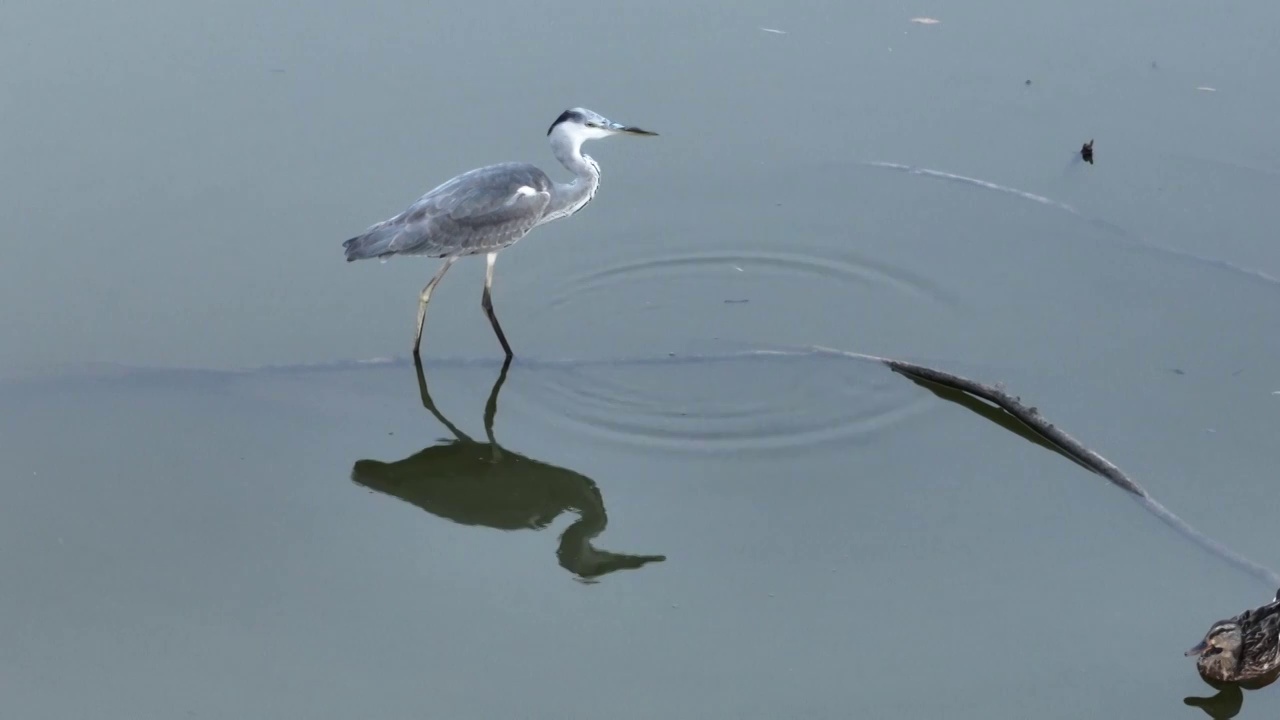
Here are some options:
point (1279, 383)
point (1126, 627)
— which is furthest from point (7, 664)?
point (1279, 383)

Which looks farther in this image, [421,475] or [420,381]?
[420,381]

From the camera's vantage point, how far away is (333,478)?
514 cm

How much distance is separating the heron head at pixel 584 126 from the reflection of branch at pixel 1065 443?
1.28m

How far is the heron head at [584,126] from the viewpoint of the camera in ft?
19.9

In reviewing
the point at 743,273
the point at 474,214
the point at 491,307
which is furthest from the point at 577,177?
the point at 743,273

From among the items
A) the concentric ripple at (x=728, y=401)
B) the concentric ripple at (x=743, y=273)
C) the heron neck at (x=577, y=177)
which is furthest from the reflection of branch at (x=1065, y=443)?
the heron neck at (x=577, y=177)

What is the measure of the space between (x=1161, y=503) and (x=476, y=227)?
2768mm

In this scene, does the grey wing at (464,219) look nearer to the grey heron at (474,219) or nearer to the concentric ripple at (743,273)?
the grey heron at (474,219)

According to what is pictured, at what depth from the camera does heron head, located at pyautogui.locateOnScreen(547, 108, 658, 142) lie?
6051 millimetres

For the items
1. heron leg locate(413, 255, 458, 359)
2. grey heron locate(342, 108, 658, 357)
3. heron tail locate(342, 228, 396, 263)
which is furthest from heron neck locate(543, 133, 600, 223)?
heron tail locate(342, 228, 396, 263)

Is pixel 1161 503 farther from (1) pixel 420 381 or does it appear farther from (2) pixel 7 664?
(2) pixel 7 664

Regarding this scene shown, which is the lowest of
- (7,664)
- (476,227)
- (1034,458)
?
(7,664)

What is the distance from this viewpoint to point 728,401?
17.9ft

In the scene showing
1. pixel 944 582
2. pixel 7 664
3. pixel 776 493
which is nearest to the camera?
pixel 7 664
